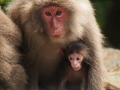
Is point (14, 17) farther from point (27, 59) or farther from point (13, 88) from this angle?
point (13, 88)

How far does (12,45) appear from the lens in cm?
431

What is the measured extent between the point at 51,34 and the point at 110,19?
4959 millimetres

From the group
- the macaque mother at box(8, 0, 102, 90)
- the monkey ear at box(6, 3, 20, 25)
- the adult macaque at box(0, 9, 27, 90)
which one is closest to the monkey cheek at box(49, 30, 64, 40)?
the macaque mother at box(8, 0, 102, 90)

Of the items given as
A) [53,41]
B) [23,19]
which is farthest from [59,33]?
[23,19]

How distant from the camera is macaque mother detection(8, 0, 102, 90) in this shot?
13.7 ft

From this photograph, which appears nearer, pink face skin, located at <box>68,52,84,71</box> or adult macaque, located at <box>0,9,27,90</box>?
adult macaque, located at <box>0,9,27,90</box>

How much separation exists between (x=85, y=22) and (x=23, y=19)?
724mm

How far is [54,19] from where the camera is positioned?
415 centimetres

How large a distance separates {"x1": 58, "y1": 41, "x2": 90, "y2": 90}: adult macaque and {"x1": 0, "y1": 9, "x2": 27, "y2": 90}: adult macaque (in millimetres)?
602

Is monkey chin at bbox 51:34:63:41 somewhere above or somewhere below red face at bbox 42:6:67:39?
below

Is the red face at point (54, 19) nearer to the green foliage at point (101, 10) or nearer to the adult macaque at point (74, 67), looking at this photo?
the adult macaque at point (74, 67)

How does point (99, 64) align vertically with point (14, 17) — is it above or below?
below

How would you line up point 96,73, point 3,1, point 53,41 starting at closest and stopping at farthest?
point 53,41 → point 96,73 → point 3,1

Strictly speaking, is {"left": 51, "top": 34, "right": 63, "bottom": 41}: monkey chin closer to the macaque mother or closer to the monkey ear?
the macaque mother
